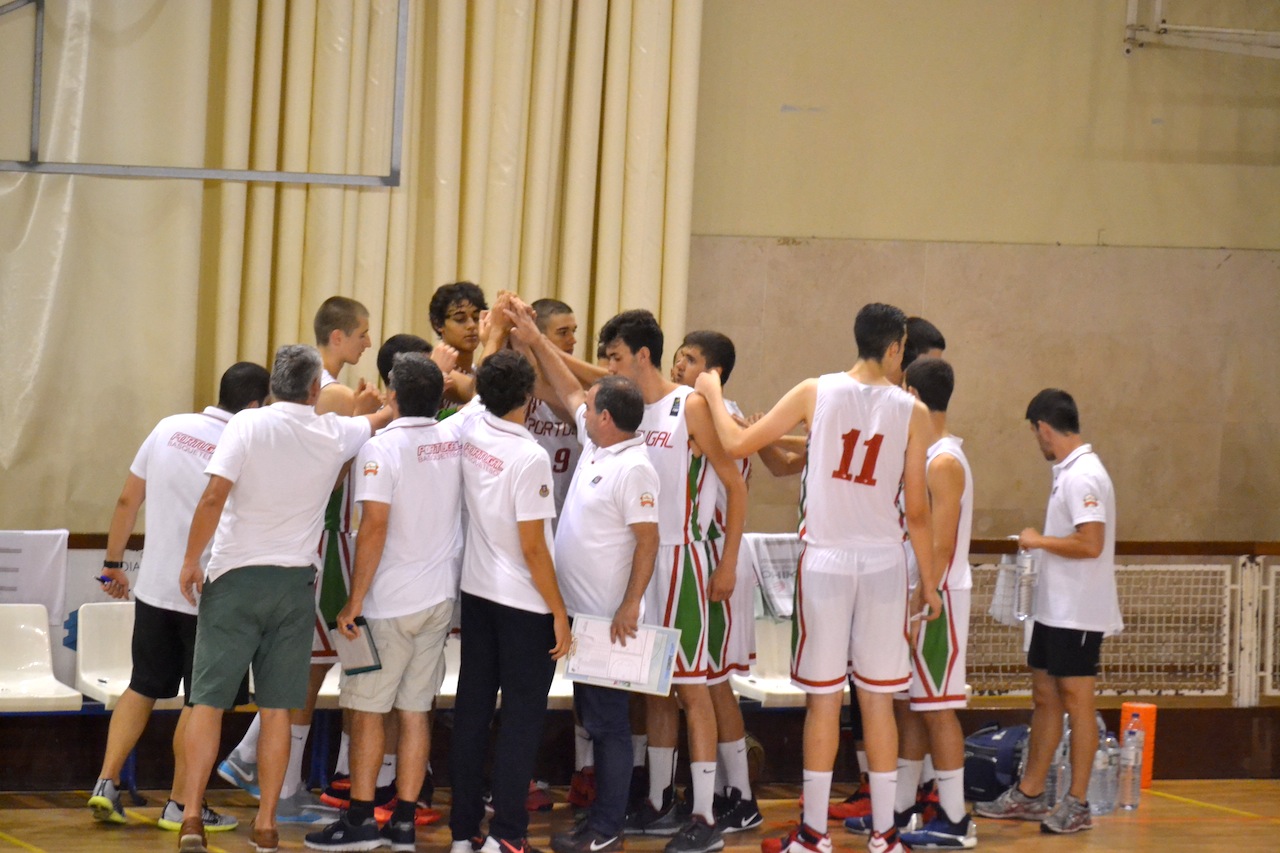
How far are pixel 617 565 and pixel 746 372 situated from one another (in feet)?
11.0

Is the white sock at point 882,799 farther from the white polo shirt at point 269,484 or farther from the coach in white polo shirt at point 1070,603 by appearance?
the white polo shirt at point 269,484

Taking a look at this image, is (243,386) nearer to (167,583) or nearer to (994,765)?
(167,583)

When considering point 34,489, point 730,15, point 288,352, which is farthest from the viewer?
point 730,15

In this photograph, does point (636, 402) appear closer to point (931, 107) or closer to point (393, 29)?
point (393, 29)

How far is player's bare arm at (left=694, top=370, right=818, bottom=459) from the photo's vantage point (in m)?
5.63

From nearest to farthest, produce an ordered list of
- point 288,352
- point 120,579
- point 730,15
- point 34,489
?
point 288,352 < point 120,579 < point 34,489 < point 730,15

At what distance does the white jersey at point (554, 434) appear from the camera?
20.9 ft

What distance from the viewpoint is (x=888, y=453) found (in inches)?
219

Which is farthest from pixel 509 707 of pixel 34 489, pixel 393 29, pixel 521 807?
pixel 393 29

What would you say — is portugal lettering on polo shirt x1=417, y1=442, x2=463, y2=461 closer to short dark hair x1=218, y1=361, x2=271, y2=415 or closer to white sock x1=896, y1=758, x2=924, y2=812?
short dark hair x1=218, y1=361, x2=271, y2=415

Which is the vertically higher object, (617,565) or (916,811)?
(617,565)

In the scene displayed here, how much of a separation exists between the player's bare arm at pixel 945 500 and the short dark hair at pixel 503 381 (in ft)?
5.61

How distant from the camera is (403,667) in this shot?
5406 mm

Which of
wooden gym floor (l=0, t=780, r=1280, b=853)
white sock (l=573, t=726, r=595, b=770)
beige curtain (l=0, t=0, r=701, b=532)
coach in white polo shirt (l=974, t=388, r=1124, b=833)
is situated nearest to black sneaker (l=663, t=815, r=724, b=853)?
wooden gym floor (l=0, t=780, r=1280, b=853)
